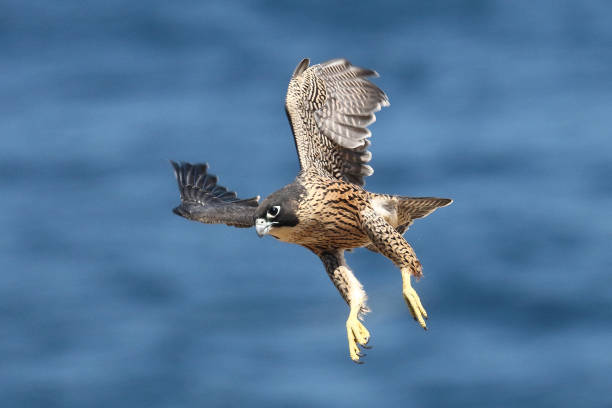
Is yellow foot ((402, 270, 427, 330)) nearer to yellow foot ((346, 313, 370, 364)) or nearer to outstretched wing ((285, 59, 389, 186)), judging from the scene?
yellow foot ((346, 313, 370, 364))

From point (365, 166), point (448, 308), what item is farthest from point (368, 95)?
point (448, 308)

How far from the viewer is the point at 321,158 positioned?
18.4 metres

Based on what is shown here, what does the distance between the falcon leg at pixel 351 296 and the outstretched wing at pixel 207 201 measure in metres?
1.14

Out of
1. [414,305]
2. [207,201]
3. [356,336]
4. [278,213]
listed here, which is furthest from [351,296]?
[207,201]

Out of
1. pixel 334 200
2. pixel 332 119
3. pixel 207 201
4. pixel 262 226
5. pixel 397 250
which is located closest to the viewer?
pixel 262 226

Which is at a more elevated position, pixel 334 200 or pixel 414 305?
pixel 334 200

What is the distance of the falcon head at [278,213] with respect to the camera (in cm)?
1583

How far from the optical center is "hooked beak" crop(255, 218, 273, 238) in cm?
1577

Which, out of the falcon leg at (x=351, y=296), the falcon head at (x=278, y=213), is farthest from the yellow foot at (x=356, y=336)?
the falcon head at (x=278, y=213)

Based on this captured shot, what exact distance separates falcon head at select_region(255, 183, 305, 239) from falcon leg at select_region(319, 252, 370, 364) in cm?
124

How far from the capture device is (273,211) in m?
15.9

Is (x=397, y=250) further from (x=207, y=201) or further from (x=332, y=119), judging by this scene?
(x=207, y=201)

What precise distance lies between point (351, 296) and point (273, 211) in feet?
6.08

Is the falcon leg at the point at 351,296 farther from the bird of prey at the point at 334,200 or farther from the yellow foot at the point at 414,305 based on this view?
the yellow foot at the point at 414,305
